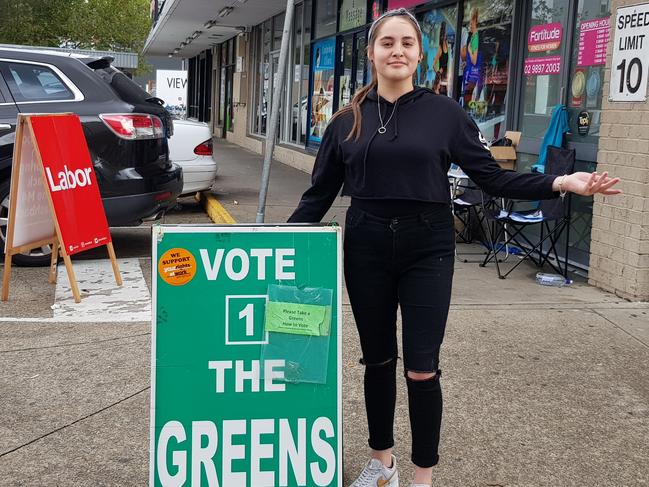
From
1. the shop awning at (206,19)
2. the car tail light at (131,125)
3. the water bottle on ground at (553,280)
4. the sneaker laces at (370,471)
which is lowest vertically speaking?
the water bottle on ground at (553,280)

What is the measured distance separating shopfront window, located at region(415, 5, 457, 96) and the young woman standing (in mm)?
7278

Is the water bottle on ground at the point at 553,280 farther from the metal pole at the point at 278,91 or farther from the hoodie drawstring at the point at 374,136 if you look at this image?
the hoodie drawstring at the point at 374,136

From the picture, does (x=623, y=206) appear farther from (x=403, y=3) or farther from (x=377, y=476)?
(x=403, y=3)

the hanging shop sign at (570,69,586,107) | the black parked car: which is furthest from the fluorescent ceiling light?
the hanging shop sign at (570,69,586,107)

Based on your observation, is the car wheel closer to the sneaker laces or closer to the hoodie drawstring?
the sneaker laces

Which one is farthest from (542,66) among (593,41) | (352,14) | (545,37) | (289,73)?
(289,73)

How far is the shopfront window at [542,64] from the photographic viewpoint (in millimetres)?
7875

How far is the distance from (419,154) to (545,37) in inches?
220

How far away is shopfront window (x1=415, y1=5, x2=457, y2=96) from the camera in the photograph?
1039cm

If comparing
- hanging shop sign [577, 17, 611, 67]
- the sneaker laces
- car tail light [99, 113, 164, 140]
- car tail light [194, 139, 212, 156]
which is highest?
hanging shop sign [577, 17, 611, 67]

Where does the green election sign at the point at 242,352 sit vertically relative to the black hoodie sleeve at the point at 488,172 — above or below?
below

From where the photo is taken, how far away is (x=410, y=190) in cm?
306

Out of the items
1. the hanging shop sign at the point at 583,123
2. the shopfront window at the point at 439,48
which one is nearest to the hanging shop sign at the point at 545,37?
the hanging shop sign at the point at 583,123

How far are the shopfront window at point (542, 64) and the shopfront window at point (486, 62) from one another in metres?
0.39
